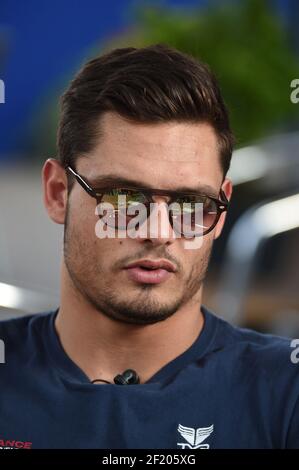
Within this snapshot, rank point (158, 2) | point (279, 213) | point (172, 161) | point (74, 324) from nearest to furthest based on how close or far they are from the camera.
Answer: point (172, 161) < point (74, 324) < point (279, 213) < point (158, 2)

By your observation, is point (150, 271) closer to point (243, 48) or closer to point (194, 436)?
point (194, 436)

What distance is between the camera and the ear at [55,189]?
107 centimetres

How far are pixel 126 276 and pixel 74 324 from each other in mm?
145

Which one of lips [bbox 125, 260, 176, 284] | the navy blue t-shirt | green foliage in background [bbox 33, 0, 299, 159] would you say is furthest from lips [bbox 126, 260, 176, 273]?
green foliage in background [bbox 33, 0, 299, 159]

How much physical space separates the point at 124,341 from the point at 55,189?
23 centimetres

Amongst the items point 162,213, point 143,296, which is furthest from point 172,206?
point 143,296

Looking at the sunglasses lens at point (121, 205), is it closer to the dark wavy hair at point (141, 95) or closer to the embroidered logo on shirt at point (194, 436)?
the dark wavy hair at point (141, 95)

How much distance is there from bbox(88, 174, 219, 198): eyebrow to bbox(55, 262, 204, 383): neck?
152 millimetres

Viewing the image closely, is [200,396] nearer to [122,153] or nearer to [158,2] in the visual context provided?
[122,153]

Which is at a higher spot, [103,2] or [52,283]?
[103,2]

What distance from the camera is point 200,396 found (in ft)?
3.39

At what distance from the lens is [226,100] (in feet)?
3.65

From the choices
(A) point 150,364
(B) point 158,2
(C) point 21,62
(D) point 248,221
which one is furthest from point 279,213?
(A) point 150,364

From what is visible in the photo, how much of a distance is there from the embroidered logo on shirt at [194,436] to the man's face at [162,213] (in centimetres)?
15
